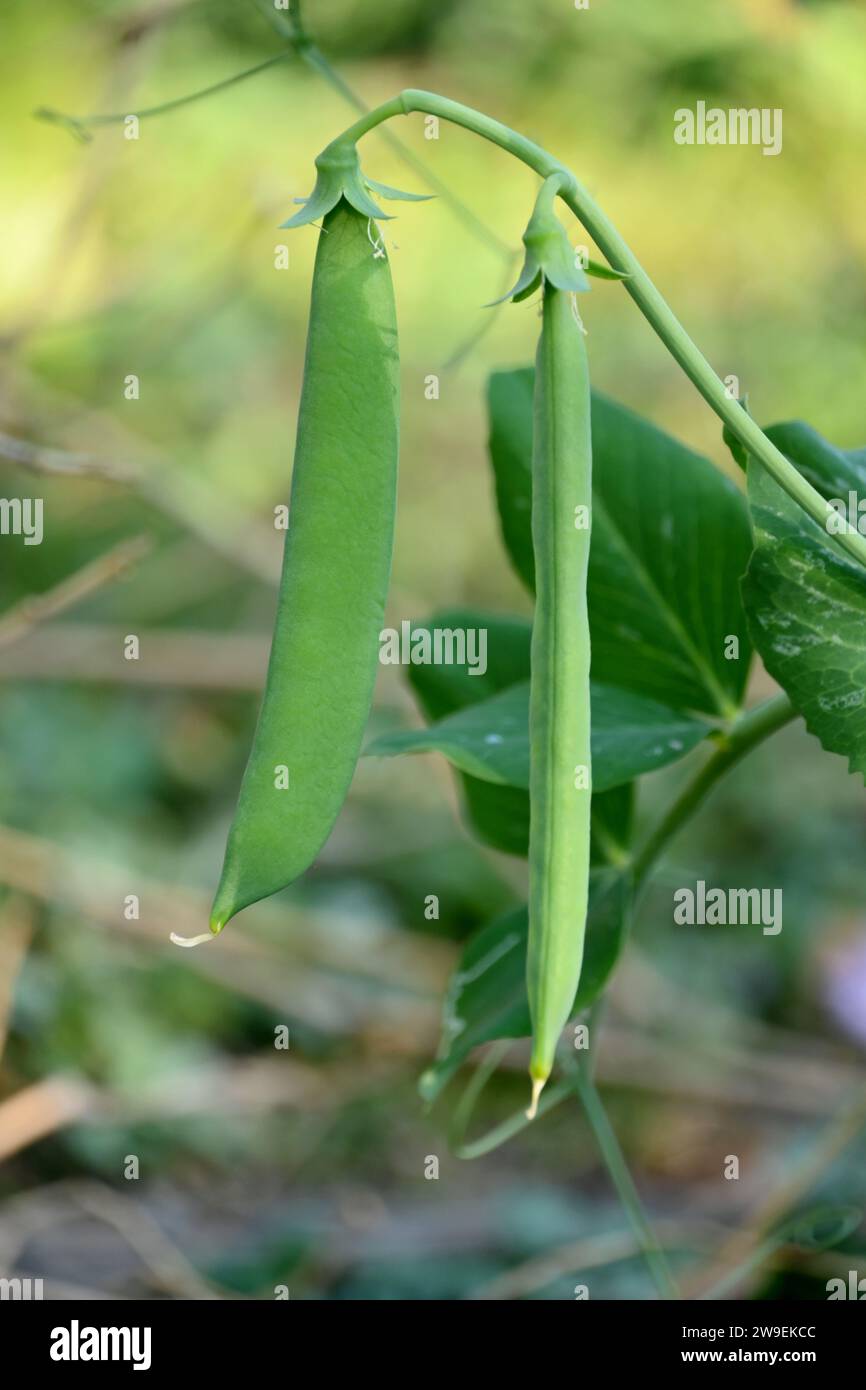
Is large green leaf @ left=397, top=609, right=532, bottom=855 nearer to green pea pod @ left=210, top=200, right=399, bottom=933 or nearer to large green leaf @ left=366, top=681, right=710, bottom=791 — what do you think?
large green leaf @ left=366, top=681, right=710, bottom=791

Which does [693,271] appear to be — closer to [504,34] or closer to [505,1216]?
[504,34]

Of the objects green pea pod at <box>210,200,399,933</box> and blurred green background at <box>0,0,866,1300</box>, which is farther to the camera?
blurred green background at <box>0,0,866,1300</box>

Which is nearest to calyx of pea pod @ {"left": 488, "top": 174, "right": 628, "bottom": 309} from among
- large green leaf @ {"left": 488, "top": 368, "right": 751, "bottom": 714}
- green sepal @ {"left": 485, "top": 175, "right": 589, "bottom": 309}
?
green sepal @ {"left": 485, "top": 175, "right": 589, "bottom": 309}

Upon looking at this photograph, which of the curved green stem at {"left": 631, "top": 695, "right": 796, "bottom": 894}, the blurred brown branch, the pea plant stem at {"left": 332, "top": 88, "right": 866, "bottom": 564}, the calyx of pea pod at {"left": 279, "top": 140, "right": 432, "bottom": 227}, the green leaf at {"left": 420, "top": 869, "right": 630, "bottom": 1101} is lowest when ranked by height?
the green leaf at {"left": 420, "top": 869, "right": 630, "bottom": 1101}

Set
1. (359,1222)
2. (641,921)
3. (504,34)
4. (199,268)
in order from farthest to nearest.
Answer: (504,34) → (199,268) → (641,921) → (359,1222)

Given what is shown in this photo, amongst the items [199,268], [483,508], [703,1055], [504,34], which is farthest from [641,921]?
[504,34]

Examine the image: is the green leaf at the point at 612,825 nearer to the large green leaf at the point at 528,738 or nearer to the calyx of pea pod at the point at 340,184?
the large green leaf at the point at 528,738

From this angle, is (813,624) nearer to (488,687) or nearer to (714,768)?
(714,768)
